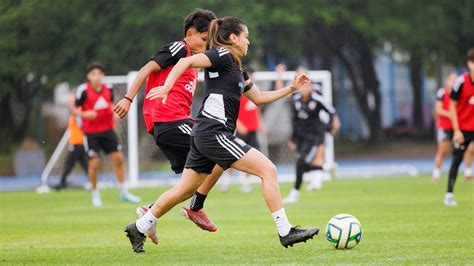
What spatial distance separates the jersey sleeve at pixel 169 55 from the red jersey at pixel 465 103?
5.23m

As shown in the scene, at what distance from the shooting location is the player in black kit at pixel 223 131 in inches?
347

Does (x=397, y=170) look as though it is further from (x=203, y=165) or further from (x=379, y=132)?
(x=203, y=165)

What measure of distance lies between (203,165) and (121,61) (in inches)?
948

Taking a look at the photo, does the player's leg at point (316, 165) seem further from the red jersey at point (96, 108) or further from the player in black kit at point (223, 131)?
the player in black kit at point (223, 131)

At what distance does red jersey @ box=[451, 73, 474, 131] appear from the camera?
14.1m

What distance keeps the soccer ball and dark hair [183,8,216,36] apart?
2.35m

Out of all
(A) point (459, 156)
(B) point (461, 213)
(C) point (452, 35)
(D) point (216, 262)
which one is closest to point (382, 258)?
(D) point (216, 262)

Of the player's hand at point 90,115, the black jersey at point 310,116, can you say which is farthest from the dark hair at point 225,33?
the black jersey at point 310,116

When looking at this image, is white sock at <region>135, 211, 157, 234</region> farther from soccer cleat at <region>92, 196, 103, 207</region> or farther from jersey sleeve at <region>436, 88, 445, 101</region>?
jersey sleeve at <region>436, 88, 445, 101</region>

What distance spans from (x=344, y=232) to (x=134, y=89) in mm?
2345

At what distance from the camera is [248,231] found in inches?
462

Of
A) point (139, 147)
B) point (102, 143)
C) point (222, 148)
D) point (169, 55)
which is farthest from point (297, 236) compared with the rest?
point (139, 147)

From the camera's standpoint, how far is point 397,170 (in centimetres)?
2781

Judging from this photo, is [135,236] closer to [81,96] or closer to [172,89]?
[172,89]
